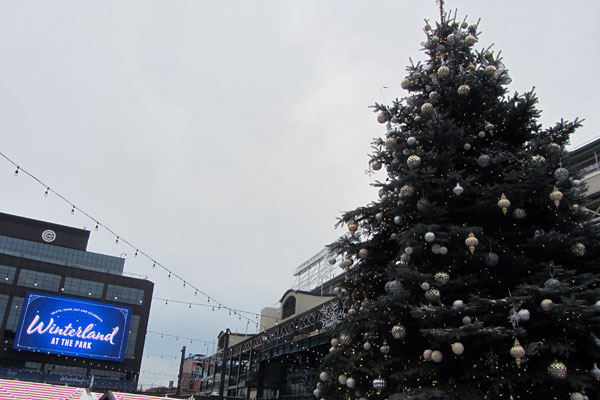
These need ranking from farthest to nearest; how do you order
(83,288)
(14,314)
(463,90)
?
(83,288), (14,314), (463,90)

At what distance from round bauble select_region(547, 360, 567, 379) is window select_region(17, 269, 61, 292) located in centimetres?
5793

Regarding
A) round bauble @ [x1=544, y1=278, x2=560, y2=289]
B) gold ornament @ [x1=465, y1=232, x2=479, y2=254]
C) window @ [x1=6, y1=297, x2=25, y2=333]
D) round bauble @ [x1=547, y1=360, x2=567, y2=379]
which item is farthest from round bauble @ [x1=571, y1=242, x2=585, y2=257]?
window @ [x1=6, y1=297, x2=25, y2=333]

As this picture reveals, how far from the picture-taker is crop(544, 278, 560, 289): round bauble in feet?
22.7

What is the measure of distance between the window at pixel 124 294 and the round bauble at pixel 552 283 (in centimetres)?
5752

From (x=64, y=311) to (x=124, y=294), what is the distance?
28.2 feet

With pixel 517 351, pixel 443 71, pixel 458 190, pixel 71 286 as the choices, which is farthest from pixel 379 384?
pixel 71 286

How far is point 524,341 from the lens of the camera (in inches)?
285

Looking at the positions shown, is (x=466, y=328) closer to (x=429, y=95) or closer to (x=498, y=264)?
(x=498, y=264)

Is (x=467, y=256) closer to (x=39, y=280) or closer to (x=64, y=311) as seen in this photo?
(x=64, y=311)

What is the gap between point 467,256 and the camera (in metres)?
8.20

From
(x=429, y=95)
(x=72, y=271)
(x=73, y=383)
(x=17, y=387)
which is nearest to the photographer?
(x=17, y=387)

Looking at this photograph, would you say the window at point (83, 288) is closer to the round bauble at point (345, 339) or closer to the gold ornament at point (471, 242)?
the round bauble at point (345, 339)

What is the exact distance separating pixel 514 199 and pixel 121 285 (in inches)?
2259

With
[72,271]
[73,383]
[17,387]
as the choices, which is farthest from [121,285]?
[17,387]
